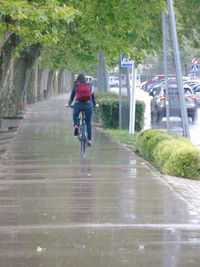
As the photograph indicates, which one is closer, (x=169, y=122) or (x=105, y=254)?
(x=105, y=254)

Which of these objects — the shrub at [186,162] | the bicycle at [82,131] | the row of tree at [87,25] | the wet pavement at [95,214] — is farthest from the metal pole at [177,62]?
the shrub at [186,162]

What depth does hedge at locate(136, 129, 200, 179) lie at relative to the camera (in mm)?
14145

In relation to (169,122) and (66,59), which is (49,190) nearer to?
(169,122)

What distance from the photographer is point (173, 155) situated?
14.3 metres

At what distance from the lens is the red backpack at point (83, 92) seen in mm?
17766

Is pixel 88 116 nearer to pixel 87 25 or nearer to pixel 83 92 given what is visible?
pixel 83 92

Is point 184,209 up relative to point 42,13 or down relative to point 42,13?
down

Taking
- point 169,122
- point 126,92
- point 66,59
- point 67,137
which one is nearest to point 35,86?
point 66,59

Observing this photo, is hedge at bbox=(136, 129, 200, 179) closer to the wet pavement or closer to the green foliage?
the wet pavement

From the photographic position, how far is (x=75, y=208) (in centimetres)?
1059

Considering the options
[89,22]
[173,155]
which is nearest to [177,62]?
[89,22]

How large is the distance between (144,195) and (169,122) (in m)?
7.09

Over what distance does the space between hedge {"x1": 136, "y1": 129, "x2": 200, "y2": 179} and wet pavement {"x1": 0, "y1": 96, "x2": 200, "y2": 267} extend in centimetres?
26

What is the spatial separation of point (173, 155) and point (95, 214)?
443cm
